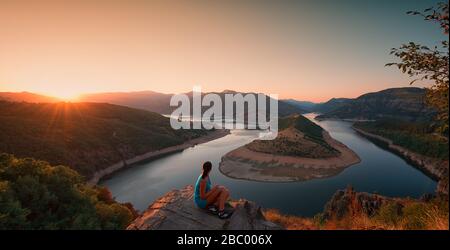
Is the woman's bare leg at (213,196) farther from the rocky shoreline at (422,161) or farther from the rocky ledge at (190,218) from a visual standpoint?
the rocky shoreline at (422,161)

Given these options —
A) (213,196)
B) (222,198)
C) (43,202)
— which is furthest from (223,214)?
(43,202)

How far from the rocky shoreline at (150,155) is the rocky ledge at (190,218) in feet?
209

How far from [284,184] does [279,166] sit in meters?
15.6

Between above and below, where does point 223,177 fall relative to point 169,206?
below

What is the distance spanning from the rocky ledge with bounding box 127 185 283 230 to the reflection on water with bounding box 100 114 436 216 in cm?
4064

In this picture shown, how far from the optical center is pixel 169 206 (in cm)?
1005

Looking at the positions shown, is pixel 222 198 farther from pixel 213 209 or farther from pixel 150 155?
pixel 150 155

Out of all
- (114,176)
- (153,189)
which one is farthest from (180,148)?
(153,189)

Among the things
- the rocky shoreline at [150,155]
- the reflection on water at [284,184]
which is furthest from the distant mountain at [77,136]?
the reflection on water at [284,184]

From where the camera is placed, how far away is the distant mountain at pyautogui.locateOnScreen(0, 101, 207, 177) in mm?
68312

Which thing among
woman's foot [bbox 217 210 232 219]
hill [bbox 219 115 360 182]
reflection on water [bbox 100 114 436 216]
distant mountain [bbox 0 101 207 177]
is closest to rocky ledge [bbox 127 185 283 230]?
woman's foot [bbox 217 210 232 219]
